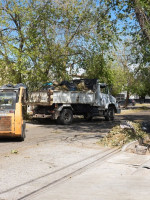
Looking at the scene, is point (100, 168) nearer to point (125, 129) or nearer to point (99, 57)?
point (125, 129)

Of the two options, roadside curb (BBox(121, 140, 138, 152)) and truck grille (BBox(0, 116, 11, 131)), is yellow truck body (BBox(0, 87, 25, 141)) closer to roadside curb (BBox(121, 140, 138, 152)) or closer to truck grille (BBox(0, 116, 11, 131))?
truck grille (BBox(0, 116, 11, 131))

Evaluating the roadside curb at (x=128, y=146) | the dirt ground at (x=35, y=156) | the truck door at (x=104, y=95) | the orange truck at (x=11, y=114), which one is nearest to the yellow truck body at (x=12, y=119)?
the orange truck at (x=11, y=114)

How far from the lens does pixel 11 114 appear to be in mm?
10656

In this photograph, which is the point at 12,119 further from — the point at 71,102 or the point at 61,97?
the point at 71,102

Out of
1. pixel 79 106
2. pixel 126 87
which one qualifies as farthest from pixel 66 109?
pixel 126 87

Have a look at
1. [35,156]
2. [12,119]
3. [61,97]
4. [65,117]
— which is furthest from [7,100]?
[65,117]

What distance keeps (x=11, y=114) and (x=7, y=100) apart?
3.02ft

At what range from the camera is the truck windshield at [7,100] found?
11152 millimetres

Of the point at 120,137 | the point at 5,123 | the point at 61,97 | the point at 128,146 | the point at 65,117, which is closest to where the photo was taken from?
the point at 128,146

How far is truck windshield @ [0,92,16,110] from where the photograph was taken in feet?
36.6

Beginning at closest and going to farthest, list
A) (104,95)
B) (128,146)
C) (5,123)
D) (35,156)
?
(35,156)
(128,146)
(5,123)
(104,95)

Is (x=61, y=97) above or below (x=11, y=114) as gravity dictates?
above

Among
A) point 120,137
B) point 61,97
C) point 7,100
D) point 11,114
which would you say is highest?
point 61,97

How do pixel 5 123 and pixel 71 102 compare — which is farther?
pixel 71 102
